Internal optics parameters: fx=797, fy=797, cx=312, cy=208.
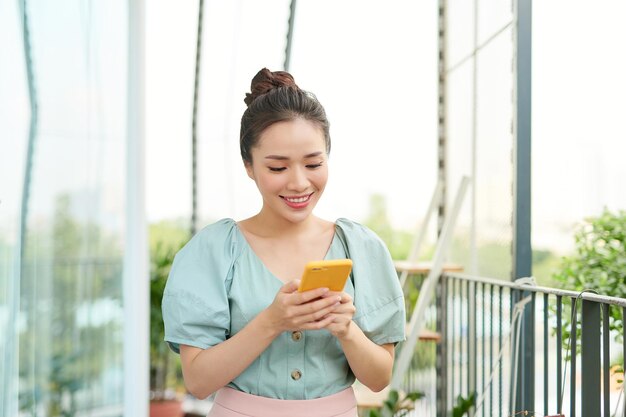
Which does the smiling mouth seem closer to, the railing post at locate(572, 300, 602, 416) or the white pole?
the railing post at locate(572, 300, 602, 416)

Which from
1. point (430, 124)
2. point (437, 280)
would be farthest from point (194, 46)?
point (430, 124)

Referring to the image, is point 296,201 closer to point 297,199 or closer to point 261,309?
point 297,199

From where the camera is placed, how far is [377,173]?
934 centimetres

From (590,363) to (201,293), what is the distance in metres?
1.26

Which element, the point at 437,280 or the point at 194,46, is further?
the point at 194,46

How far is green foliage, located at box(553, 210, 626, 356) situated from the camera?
278 centimetres

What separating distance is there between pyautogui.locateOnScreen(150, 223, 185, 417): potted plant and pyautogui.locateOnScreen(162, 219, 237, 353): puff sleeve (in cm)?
371

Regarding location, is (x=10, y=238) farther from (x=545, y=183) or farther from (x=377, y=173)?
(x=545, y=183)

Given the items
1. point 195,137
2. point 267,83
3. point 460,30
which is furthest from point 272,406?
point 195,137

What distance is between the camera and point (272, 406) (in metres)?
1.33

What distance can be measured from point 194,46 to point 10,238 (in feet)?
12.4

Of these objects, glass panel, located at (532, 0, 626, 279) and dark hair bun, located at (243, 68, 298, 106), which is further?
Result: glass panel, located at (532, 0, 626, 279)

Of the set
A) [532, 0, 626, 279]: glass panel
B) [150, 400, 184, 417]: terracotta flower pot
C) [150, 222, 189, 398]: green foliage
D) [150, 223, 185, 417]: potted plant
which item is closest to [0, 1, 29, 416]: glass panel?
[150, 223, 185, 417]: potted plant

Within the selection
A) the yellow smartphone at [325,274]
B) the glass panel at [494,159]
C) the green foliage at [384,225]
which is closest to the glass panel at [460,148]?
the glass panel at [494,159]
